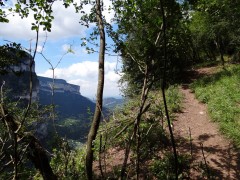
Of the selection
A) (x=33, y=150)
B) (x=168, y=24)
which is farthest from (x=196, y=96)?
(x=168, y=24)

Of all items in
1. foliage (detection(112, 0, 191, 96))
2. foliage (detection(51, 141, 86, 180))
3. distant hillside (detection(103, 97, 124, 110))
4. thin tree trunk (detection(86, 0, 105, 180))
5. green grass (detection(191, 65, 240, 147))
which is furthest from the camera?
green grass (detection(191, 65, 240, 147))

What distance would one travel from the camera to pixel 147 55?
10.4 ft

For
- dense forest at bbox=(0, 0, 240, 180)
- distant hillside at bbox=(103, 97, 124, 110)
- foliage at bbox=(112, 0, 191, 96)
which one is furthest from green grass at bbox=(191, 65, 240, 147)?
foliage at bbox=(112, 0, 191, 96)

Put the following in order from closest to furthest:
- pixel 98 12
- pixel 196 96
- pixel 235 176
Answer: pixel 98 12
pixel 235 176
pixel 196 96

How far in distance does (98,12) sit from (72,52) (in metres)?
3.62

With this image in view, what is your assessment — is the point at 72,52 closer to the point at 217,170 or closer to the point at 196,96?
the point at 217,170

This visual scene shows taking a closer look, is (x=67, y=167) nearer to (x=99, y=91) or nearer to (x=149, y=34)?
(x=99, y=91)

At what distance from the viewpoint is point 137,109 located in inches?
537

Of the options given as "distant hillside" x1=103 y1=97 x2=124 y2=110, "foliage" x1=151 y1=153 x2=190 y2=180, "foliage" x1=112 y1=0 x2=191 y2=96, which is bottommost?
"foliage" x1=151 y1=153 x2=190 y2=180

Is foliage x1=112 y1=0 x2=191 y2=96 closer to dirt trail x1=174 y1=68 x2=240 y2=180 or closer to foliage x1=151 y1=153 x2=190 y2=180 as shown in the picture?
dirt trail x1=174 y1=68 x2=240 y2=180

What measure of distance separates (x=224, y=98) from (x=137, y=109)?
5.75 metres

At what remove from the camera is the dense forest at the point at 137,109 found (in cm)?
323

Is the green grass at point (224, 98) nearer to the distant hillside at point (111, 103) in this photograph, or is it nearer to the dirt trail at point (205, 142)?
the dirt trail at point (205, 142)

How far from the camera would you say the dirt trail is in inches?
345
